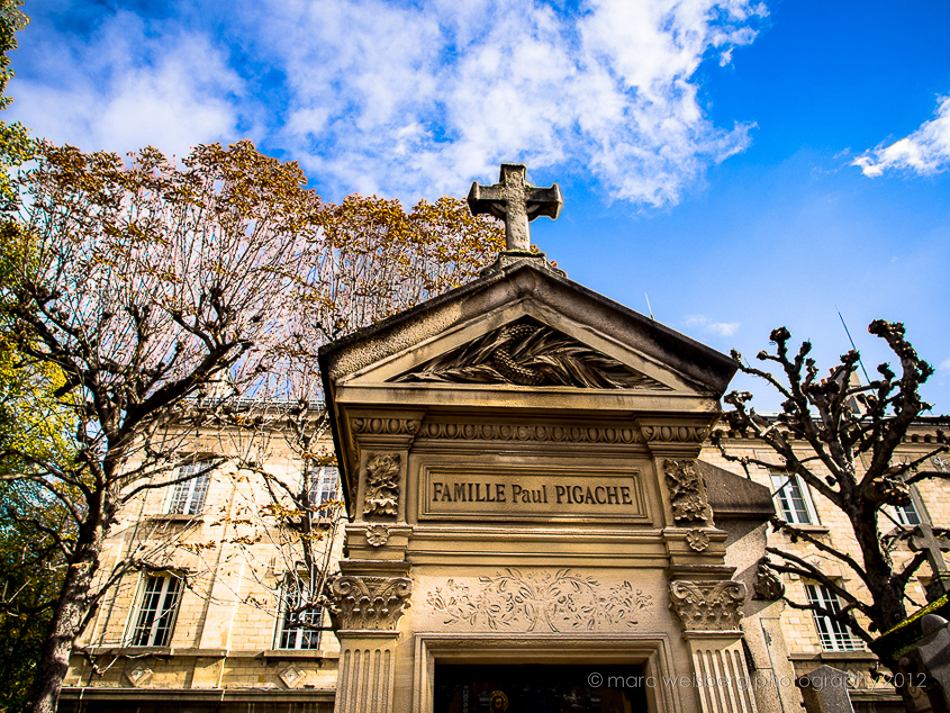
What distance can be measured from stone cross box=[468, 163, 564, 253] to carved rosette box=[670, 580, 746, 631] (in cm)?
344

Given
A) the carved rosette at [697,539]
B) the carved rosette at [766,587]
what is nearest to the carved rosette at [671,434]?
the carved rosette at [697,539]

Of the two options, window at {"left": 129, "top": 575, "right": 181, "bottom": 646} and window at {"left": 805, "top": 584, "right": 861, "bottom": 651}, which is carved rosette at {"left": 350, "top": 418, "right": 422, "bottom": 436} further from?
window at {"left": 805, "top": 584, "right": 861, "bottom": 651}

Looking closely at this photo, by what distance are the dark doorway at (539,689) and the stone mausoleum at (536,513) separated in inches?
0.5

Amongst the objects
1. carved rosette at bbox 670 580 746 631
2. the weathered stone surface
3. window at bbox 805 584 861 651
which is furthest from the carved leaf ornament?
window at bbox 805 584 861 651

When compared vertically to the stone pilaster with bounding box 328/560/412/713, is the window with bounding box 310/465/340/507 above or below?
above

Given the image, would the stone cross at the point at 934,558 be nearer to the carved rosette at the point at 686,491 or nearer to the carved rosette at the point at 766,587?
the carved rosette at the point at 766,587

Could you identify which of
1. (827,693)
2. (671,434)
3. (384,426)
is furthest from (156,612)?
(671,434)

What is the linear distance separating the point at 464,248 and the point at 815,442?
9437 mm

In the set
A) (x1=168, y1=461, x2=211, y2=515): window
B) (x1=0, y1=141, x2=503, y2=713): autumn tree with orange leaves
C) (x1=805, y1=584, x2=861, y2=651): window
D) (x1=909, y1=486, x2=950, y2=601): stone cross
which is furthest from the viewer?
(x1=168, y1=461, x2=211, y2=515): window

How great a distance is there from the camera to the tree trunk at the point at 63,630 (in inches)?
453

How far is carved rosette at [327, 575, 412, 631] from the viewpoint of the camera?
414 cm

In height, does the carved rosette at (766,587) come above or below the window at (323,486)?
below

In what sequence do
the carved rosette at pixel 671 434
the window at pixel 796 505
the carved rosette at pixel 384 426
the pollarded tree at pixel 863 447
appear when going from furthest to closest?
the window at pixel 796 505, the pollarded tree at pixel 863 447, the carved rosette at pixel 671 434, the carved rosette at pixel 384 426

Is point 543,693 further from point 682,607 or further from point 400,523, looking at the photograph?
point 400,523
